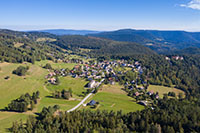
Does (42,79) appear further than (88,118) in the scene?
Yes

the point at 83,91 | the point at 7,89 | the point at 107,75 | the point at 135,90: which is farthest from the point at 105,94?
the point at 7,89

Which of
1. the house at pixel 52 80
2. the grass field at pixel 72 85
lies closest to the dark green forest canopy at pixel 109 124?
the grass field at pixel 72 85

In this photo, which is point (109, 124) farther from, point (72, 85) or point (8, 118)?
point (72, 85)

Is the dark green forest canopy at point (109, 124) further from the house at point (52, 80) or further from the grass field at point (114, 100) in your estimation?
the house at point (52, 80)

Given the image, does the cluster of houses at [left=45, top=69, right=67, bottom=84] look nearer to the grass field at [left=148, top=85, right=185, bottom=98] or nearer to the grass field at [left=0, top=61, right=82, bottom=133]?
the grass field at [left=0, top=61, right=82, bottom=133]

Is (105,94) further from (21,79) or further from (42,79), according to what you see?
(21,79)

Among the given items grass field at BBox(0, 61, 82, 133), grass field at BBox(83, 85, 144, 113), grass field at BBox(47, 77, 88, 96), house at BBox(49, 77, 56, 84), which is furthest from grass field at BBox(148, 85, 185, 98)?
house at BBox(49, 77, 56, 84)
